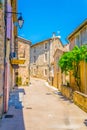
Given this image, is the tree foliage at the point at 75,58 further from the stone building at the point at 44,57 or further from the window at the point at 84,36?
the stone building at the point at 44,57

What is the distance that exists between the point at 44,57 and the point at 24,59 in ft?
50.0

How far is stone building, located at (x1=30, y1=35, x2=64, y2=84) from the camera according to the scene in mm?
50844

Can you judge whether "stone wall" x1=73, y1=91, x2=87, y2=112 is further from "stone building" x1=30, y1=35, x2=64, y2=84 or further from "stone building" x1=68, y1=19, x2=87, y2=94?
"stone building" x1=30, y1=35, x2=64, y2=84

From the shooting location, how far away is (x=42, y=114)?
1451 centimetres

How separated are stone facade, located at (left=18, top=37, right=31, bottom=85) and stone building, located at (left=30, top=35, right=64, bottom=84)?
9.95 metres

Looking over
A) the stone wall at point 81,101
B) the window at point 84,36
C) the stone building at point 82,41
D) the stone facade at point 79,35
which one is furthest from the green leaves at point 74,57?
the stone wall at point 81,101

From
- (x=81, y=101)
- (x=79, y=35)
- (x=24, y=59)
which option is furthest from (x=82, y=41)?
(x=24, y=59)

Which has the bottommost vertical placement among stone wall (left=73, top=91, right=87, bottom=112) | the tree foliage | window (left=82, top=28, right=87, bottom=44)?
stone wall (left=73, top=91, right=87, bottom=112)

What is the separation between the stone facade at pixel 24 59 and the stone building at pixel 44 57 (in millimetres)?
9949

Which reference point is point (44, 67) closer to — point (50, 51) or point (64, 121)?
point (50, 51)

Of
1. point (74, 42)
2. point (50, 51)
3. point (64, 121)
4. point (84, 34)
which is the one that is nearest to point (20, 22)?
point (64, 121)

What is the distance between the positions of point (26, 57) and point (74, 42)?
13.6m

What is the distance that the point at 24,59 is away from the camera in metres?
38.2

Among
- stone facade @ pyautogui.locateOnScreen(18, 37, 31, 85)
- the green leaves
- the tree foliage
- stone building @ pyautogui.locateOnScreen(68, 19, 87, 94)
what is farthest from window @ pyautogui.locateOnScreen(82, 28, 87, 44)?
stone facade @ pyautogui.locateOnScreen(18, 37, 31, 85)
